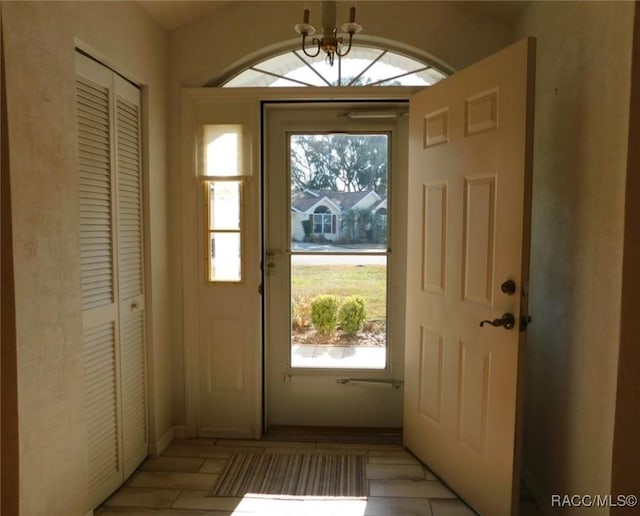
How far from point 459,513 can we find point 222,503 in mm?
1082

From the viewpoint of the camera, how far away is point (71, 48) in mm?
1646

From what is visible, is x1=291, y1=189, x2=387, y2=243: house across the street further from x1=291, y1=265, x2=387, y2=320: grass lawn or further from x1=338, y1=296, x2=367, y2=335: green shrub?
x1=338, y1=296, x2=367, y2=335: green shrub

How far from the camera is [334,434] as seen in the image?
2625 millimetres

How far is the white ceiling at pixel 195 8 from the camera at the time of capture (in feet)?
7.09

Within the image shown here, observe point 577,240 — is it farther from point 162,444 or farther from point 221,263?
point 162,444

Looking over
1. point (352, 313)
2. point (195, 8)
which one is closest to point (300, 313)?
point (352, 313)

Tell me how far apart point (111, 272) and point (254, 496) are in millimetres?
1261

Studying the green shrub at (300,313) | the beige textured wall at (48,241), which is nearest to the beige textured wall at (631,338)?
the green shrub at (300,313)

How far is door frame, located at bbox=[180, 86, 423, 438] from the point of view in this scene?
240 cm

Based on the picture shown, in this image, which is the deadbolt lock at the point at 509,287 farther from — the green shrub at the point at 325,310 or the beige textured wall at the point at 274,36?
the beige textured wall at the point at 274,36

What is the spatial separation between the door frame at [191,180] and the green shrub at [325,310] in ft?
1.17

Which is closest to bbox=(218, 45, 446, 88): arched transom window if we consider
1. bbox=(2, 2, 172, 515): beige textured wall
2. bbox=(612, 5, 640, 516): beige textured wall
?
bbox=(2, 2, 172, 515): beige textured wall

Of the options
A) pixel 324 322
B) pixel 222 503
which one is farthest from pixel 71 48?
pixel 222 503

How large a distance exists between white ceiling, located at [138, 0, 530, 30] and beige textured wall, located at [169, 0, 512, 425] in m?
0.03
